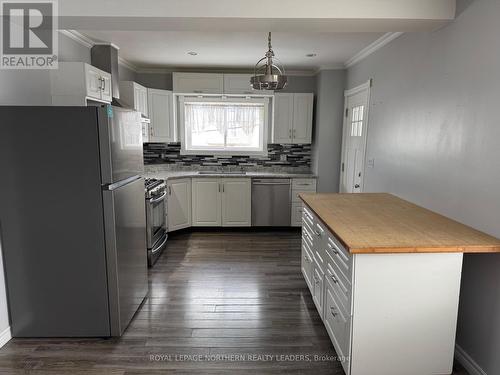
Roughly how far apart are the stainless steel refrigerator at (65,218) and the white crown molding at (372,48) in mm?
2600

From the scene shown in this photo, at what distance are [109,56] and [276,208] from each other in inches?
118

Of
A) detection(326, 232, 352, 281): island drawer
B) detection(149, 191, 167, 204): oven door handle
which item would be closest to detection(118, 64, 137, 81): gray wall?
detection(149, 191, 167, 204): oven door handle

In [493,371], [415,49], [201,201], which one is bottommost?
[493,371]

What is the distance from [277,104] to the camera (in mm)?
4980

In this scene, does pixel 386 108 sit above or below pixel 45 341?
above

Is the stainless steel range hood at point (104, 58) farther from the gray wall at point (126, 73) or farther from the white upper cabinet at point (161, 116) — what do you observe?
the white upper cabinet at point (161, 116)

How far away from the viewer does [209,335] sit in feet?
7.85

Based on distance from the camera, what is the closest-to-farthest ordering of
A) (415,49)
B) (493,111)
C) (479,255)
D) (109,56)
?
1. (493,111)
2. (479,255)
3. (415,49)
4. (109,56)

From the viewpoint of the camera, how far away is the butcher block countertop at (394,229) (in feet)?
5.61

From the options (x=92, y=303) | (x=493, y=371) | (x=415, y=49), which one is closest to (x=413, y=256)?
(x=493, y=371)

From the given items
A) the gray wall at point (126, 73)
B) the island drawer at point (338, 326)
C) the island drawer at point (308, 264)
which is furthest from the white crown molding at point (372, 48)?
the gray wall at point (126, 73)

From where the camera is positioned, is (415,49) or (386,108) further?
(386,108)

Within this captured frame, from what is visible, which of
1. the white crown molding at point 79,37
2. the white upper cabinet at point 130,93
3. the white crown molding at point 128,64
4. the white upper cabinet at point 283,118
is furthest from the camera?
the white upper cabinet at point 283,118

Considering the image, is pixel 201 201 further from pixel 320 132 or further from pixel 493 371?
pixel 493 371
